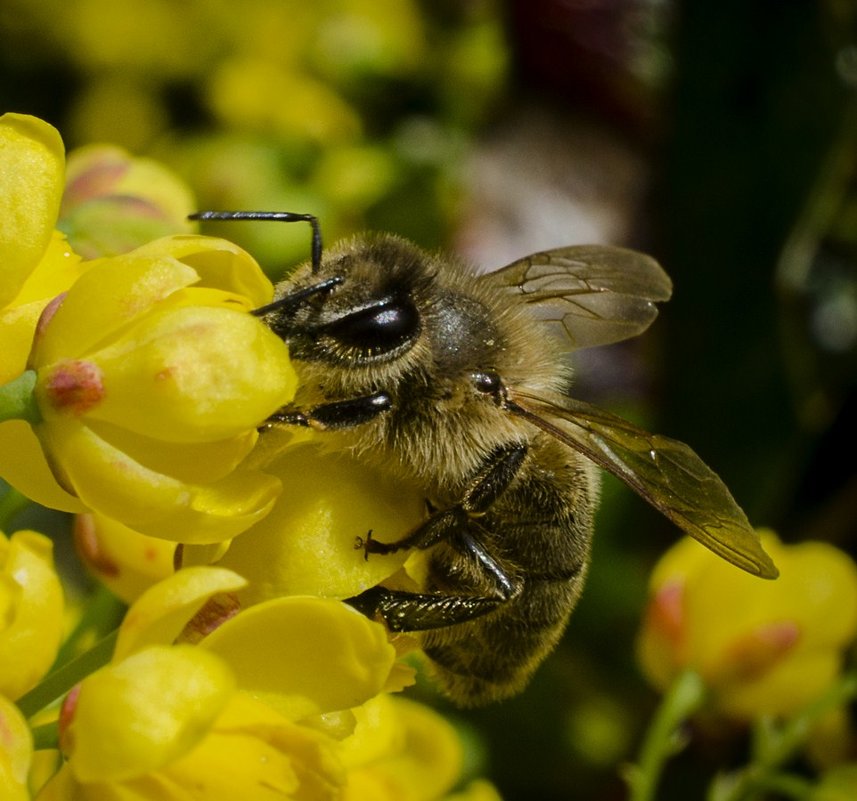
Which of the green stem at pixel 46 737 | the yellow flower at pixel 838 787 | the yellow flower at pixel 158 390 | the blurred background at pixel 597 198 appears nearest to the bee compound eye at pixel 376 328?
the yellow flower at pixel 158 390

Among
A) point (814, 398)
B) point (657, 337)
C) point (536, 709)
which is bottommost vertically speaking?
point (536, 709)

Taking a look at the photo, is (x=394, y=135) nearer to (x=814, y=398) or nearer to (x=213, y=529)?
(x=814, y=398)

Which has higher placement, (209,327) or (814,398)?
(209,327)

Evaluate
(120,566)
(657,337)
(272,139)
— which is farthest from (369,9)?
(120,566)

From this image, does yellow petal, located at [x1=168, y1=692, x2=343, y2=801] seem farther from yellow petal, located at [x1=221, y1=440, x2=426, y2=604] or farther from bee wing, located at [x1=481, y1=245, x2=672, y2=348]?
bee wing, located at [x1=481, y1=245, x2=672, y2=348]

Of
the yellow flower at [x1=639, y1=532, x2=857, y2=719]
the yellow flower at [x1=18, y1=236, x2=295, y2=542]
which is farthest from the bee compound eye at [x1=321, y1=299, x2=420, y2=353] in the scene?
the yellow flower at [x1=639, y1=532, x2=857, y2=719]

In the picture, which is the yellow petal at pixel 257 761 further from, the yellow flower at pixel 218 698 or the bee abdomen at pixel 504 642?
the bee abdomen at pixel 504 642
